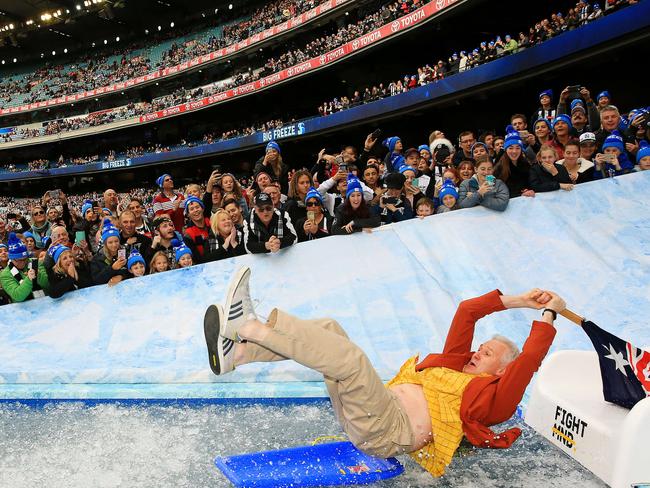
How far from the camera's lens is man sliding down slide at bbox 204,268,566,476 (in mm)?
1924

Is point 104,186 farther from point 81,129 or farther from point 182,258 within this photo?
point 182,258

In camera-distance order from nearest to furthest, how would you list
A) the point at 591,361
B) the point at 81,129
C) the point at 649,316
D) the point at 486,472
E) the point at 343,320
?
the point at 486,472, the point at 591,361, the point at 649,316, the point at 343,320, the point at 81,129

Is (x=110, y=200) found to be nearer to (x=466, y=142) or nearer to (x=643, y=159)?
(x=466, y=142)

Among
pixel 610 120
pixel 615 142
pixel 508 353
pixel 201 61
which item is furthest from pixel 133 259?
pixel 201 61

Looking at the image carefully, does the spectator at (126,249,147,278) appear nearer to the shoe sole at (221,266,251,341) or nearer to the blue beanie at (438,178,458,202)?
the shoe sole at (221,266,251,341)

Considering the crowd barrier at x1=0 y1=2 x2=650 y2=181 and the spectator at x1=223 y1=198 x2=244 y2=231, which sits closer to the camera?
the spectator at x1=223 y1=198 x2=244 y2=231

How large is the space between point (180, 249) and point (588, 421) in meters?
3.00

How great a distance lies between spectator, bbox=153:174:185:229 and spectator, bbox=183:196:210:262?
0.48 m

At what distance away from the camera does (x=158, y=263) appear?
3.89m

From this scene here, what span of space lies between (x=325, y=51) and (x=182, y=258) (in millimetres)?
17219

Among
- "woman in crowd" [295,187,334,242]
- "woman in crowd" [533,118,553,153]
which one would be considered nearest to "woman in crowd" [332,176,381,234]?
"woman in crowd" [295,187,334,242]

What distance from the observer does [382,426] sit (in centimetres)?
193

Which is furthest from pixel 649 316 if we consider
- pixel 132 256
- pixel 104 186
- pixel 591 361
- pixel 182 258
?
pixel 104 186

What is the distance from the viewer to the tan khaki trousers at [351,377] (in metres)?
1.91
